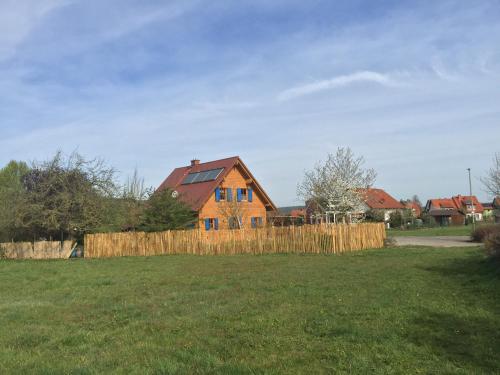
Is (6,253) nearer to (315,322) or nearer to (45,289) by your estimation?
(45,289)

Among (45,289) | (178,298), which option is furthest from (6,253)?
(178,298)

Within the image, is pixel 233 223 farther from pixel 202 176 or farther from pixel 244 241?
pixel 244 241

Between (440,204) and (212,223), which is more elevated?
(440,204)

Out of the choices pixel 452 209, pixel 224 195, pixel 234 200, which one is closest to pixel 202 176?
pixel 224 195

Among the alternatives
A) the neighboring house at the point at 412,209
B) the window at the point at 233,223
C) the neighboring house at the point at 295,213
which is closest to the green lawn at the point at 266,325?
the window at the point at 233,223

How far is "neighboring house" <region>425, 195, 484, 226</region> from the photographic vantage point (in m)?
79.6

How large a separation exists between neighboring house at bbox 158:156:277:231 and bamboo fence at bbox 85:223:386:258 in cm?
918

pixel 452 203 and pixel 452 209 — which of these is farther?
pixel 452 203

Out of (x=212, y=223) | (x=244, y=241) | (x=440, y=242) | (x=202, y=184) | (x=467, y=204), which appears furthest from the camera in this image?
(x=467, y=204)

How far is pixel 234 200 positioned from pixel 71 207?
1317 centimetres

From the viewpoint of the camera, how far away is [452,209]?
8819 cm

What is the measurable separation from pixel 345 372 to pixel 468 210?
9206cm

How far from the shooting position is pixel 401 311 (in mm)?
7754

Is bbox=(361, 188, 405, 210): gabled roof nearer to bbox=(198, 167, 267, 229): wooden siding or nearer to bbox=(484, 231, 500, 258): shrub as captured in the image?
bbox=(198, 167, 267, 229): wooden siding
